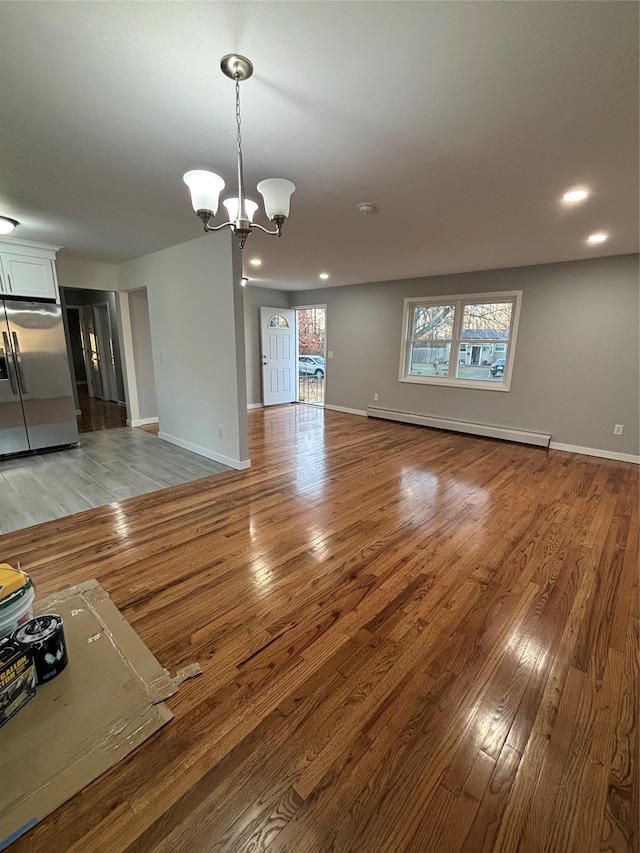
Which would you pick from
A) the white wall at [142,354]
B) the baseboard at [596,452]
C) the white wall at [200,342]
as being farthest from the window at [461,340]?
the white wall at [142,354]

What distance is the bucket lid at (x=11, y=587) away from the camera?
1.41 meters

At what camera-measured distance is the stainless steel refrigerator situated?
4.04m

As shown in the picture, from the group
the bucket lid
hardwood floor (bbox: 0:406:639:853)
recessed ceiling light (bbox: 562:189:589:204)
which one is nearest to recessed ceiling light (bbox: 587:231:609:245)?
recessed ceiling light (bbox: 562:189:589:204)

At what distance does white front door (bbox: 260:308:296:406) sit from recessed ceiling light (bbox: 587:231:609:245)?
5.24 metres

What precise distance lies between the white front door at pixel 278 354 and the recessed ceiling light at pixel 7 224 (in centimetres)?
413

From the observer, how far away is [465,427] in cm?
558

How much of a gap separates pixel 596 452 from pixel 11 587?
5.81 m

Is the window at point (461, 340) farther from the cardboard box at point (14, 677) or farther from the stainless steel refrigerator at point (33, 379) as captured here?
the cardboard box at point (14, 677)

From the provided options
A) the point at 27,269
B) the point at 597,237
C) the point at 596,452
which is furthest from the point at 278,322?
the point at 596,452

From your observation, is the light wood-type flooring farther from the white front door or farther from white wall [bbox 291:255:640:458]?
white wall [bbox 291:255:640:458]

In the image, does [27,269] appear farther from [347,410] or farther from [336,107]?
[347,410]

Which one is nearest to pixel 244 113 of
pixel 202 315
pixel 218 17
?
pixel 218 17

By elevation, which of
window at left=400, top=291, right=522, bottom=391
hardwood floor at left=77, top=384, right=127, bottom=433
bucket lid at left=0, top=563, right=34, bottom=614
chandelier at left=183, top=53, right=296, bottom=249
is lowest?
hardwood floor at left=77, top=384, right=127, bottom=433

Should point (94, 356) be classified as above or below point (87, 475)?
above
